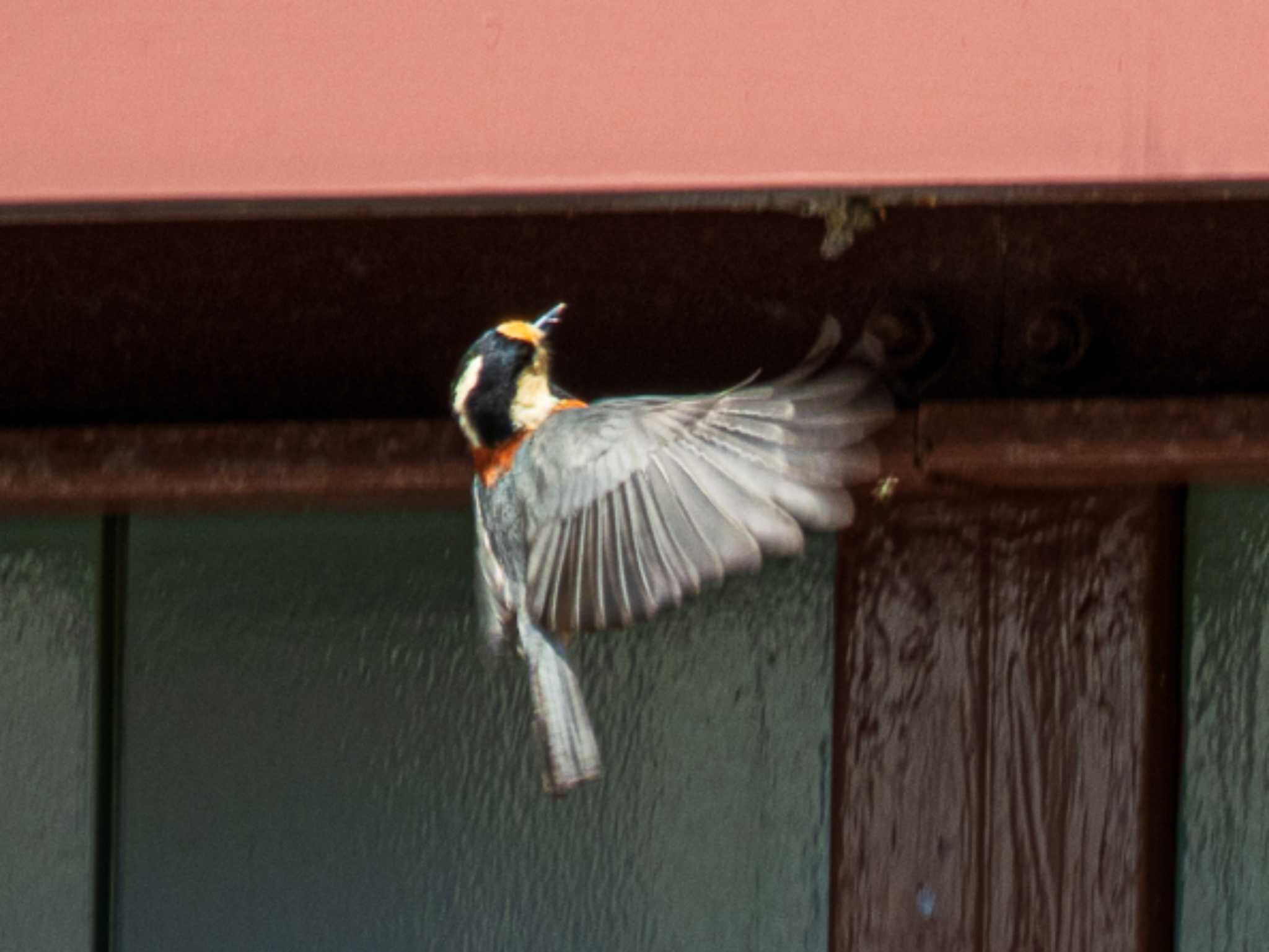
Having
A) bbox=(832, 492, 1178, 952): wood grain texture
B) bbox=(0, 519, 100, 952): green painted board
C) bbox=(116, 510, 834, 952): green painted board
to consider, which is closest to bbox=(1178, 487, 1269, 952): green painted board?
bbox=(832, 492, 1178, 952): wood grain texture

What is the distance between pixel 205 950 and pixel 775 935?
0.51m

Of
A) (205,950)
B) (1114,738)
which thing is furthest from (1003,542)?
(205,950)

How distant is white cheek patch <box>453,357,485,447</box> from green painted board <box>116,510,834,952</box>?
197 mm

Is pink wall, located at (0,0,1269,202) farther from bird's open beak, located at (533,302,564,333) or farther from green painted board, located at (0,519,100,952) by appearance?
green painted board, located at (0,519,100,952)

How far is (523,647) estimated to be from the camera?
1.65 m

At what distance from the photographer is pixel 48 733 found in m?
1.78

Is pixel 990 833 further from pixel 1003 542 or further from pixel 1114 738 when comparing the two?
pixel 1003 542

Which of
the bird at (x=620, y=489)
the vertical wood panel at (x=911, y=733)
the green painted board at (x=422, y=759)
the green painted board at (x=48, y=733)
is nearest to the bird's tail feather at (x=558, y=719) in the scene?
the bird at (x=620, y=489)

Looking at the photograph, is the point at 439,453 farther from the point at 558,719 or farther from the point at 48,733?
the point at 48,733

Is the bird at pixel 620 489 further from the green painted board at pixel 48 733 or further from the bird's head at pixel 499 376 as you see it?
the green painted board at pixel 48 733

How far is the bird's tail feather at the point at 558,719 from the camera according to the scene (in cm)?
156

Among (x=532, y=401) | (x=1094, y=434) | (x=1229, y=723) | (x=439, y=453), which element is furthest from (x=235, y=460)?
(x=1229, y=723)

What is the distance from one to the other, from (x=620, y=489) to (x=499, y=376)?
138 mm

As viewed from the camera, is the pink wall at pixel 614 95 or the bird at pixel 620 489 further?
the bird at pixel 620 489
